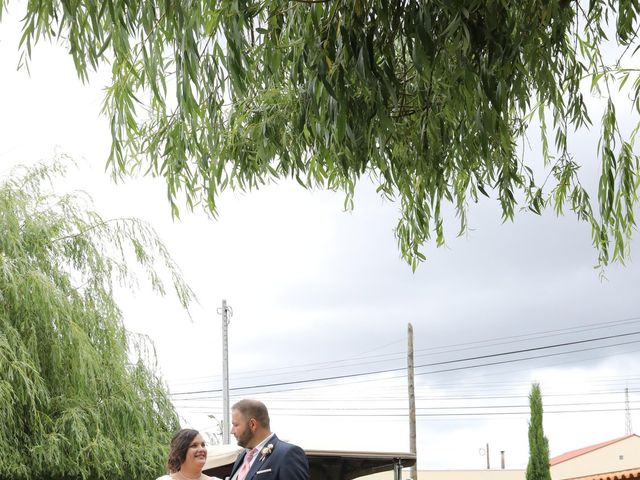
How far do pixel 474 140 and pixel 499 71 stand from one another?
0.84 m

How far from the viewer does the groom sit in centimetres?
534

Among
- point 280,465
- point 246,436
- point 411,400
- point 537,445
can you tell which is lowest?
point 280,465

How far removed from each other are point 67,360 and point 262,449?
8895 mm

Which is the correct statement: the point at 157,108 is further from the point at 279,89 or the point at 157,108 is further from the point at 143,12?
the point at 143,12

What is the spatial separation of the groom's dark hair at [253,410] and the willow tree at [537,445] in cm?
2419

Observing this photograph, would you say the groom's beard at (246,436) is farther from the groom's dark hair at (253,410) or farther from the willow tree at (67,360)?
the willow tree at (67,360)

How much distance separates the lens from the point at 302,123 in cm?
603

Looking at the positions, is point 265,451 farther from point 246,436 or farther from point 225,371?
point 225,371

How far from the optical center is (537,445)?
94.5 ft

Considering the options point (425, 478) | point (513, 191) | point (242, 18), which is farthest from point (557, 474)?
point (242, 18)

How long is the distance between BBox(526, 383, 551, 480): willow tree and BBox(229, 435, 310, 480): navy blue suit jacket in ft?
79.2

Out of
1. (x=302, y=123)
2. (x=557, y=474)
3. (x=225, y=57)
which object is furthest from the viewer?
(x=557, y=474)

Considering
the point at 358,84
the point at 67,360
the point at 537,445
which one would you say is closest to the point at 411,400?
the point at 537,445

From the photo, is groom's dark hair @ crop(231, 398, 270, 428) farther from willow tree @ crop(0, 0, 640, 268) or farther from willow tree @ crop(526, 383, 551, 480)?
willow tree @ crop(526, 383, 551, 480)
